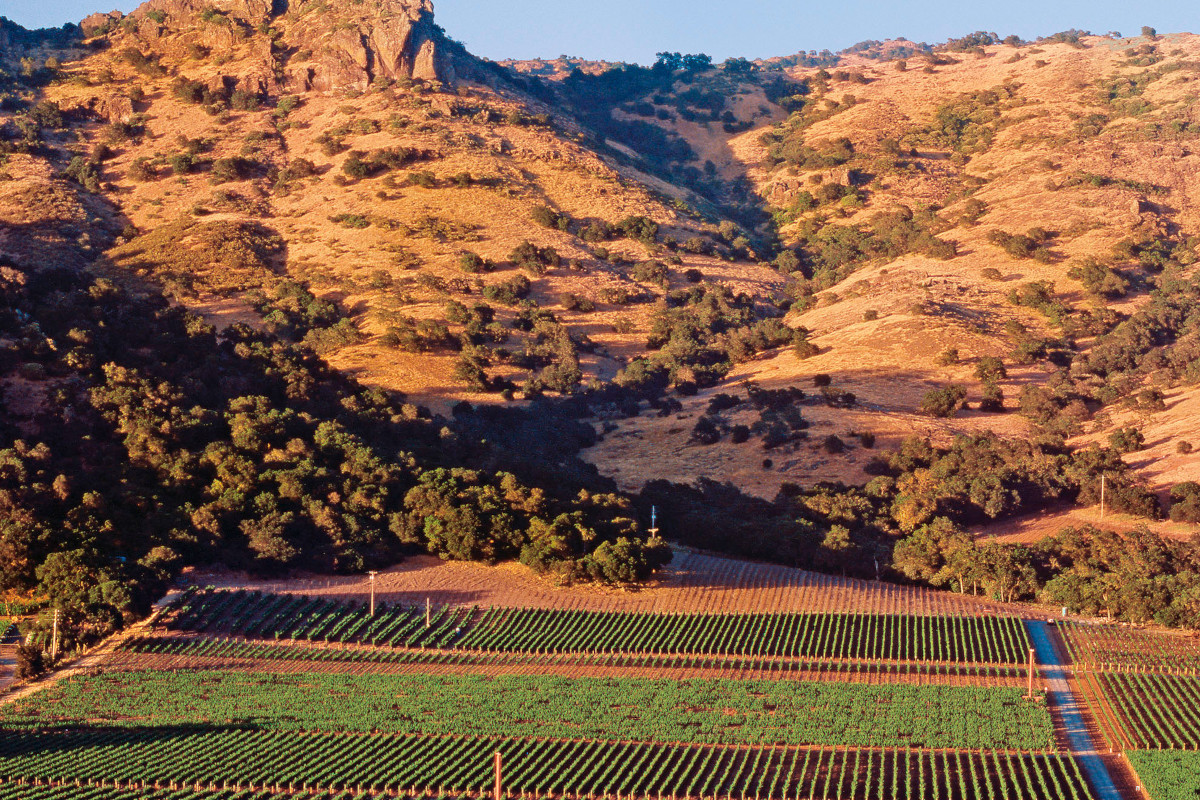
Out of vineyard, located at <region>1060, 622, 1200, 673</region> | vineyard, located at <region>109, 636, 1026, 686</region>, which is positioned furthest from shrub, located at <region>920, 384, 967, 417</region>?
vineyard, located at <region>109, 636, 1026, 686</region>

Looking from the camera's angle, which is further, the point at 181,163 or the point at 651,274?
the point at 181,163

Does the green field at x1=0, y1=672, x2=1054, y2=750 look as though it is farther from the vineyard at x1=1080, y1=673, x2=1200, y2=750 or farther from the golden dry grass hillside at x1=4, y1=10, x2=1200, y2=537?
the golden dry grass hillside at x1=4, y1=10, x2=1200, y2=537

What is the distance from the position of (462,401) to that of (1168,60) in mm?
106069

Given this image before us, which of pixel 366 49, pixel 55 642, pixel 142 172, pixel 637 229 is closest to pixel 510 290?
pixel 637 229

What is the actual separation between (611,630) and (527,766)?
12.3 meters

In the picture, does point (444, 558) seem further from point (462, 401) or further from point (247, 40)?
point (247, 40)

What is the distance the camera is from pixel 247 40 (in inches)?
4557

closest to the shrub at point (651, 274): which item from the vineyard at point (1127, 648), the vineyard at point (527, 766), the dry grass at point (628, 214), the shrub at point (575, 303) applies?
the dry grass at point (628, 214)

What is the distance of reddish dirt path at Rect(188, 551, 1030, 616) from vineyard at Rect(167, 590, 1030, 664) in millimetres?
1056

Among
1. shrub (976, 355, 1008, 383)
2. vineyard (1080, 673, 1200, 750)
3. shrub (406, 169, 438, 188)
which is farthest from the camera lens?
shrub (406, 169, 438, 188)

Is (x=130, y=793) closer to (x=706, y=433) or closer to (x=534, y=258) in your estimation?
(x=706, y=433)

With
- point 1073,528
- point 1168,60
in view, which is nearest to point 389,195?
point 1073,528

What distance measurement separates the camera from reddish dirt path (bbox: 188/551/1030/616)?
44.9 m

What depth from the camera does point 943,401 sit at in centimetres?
6950
